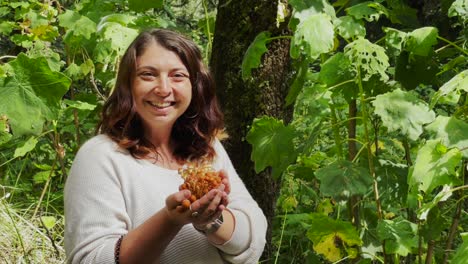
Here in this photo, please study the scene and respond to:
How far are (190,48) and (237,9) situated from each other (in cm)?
109

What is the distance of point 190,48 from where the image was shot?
192 cm

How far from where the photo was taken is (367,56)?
2.23m

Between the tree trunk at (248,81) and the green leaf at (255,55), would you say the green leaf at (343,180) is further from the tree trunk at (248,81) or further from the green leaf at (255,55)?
the tree trunk at (248,81)

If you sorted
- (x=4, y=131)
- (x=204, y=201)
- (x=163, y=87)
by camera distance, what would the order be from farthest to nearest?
(x=4, y=131) → (x=163, y=87) → (x=204, y=201)

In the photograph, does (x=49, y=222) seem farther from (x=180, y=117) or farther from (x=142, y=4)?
(x=180, y=117)

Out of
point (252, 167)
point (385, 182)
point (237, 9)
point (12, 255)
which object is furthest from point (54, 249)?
point (385, 182)

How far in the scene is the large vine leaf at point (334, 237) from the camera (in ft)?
8.20

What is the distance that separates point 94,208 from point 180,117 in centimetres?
42

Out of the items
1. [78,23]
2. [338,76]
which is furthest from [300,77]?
[78,23]

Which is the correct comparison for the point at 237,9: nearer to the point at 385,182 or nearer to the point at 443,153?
the point at 385,182

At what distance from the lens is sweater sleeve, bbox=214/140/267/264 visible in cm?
181

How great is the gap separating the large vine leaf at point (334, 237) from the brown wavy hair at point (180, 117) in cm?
66

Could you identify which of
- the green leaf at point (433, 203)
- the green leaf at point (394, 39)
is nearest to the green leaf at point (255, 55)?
the green leaf at point (394, 39)

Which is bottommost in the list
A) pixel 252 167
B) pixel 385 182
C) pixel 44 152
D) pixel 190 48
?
pixel 44 152
